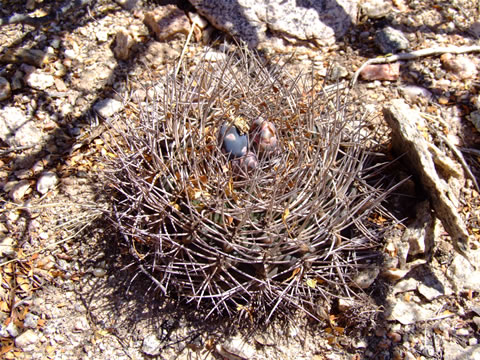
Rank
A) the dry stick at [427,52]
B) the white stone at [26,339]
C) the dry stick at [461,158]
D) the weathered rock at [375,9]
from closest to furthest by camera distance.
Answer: the white stone at [26,339] < the dry stick at [461,158] < the dry stick at [427,52] < the weathered rock at [375,9]

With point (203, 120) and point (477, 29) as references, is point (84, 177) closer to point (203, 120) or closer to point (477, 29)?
point (203, 120)

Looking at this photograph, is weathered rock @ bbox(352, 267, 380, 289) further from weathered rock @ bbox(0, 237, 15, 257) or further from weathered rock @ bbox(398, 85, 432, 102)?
weathered rock @ bbox(0, 237, 15, 257)

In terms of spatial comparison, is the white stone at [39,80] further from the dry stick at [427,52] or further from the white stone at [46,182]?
the dry stick at [427,52]

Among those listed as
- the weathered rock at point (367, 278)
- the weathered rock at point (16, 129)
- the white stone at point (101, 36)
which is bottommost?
the weathered rock at point (367, 278)

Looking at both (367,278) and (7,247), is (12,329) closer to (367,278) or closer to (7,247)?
(7,247)

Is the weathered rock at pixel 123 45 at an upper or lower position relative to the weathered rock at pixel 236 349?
upper

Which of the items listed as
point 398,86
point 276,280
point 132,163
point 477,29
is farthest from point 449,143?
point 132,163

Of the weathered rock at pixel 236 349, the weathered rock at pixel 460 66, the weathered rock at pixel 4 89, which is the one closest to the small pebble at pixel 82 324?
the weathered rock at pixel 236 349
